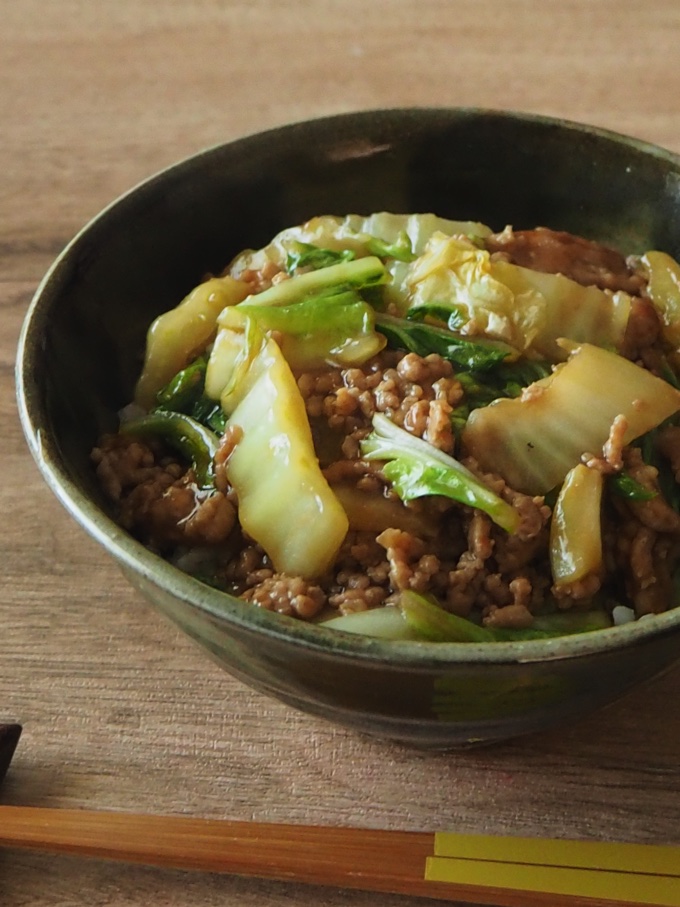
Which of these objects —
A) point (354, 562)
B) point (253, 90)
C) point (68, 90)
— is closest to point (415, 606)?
point (354, 562)

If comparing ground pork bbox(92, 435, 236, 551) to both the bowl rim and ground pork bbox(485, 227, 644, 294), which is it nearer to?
the bowl rim

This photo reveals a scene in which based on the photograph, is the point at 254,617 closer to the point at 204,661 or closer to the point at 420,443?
the point at 420,443

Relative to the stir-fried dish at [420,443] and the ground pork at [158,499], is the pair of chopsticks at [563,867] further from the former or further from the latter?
the ground pork at [158,499]

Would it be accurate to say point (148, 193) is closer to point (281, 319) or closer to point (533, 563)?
point (281, 319)

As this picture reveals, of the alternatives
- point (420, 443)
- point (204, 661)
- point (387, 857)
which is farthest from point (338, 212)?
point (387, 857)

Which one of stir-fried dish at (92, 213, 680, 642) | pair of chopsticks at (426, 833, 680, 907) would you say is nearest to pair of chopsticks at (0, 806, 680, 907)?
pair of chopsticks at (426, 833, 680, 907)

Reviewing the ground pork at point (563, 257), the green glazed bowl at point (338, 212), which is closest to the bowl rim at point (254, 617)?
the green glazed bowl at point (338, 212)

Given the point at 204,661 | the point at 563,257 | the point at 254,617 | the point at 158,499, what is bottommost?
the point at 204,661

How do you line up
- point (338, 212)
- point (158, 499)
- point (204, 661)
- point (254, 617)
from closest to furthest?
point (254, 617)
point (158, 499)
point (204, 661)
point (338, 212)
